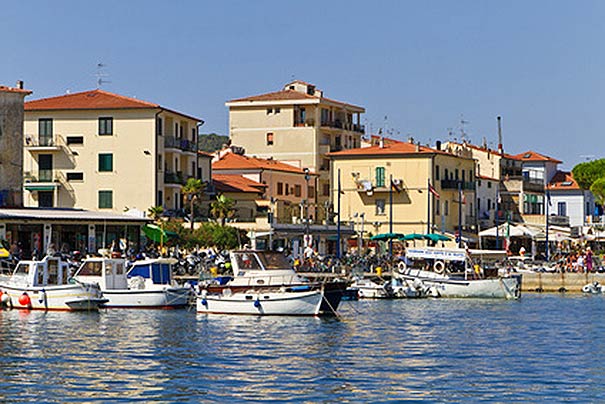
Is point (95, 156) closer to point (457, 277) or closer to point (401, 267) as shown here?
point (401, 267)

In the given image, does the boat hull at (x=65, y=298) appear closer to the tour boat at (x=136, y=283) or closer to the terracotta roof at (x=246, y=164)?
the tour boat at (x=136, y=283)

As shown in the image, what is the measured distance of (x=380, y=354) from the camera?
38.8 m

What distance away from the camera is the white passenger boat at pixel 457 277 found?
219 feet

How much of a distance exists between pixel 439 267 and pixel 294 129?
41.8 metres

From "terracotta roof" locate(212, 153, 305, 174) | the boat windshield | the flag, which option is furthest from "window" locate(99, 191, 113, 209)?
the boat windshield

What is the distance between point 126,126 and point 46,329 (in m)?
40.0

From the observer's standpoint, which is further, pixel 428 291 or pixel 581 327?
pixel 428 291

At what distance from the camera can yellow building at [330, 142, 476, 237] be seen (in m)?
98.4

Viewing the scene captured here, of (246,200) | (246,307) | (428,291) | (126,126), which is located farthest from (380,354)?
(246,200)

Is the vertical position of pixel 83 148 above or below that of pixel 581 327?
above

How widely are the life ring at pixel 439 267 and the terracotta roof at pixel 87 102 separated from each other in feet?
75.4

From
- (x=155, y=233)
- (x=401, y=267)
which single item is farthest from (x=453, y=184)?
(x=155, y=233)

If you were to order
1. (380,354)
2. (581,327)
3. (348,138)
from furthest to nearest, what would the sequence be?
1. (348,138)
2. (581,327)
3. (380,354)

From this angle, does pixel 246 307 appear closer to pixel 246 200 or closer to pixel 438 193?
pixel 246 200
